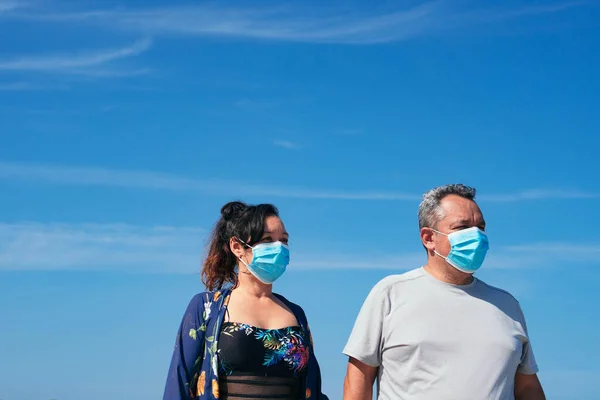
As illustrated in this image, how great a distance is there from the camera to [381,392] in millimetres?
6391

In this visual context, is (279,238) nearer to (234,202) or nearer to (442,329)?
(234,202)

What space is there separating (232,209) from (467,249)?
2368 millimetres

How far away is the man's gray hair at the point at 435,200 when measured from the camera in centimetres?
661

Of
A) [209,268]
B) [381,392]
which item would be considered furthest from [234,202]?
[381,392]

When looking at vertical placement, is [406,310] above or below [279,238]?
below

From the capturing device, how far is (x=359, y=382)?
636 centimetres

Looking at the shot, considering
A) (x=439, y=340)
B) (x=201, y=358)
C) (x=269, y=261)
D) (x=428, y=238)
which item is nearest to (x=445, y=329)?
(x=439, y=340)

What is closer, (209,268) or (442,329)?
(442,329)

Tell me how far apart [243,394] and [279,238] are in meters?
1.36

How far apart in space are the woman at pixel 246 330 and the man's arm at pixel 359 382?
2.77ft

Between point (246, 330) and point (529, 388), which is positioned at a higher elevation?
point (246, 330)

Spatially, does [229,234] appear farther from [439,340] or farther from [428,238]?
[439,340]

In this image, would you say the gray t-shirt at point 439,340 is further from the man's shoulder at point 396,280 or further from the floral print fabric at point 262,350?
the floral print fabric at point 262,350

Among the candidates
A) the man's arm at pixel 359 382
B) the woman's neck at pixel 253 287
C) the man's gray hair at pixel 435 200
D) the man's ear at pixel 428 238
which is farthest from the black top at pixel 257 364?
the man's gray hair at pixel 435 200
